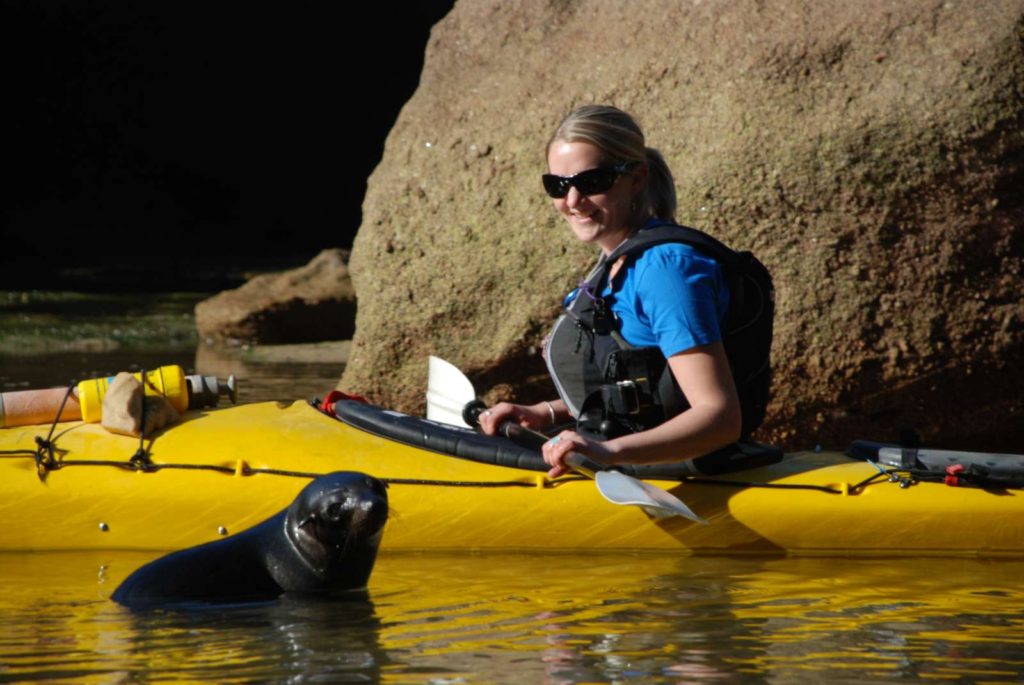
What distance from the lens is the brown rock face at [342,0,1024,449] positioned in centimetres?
503

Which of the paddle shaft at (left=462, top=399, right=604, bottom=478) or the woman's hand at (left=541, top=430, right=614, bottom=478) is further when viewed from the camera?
the paddle shaft at (left=462, top=399, right=604, bottom=478)

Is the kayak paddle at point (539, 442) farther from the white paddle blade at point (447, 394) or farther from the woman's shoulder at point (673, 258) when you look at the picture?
the woman's shoulder at point (673, 258)

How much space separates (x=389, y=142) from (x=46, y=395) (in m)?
2.05

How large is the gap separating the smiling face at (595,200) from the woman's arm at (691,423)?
43 cm

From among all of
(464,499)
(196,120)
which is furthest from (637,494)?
(196,120)

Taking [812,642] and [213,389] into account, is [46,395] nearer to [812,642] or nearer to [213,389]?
[213,389]

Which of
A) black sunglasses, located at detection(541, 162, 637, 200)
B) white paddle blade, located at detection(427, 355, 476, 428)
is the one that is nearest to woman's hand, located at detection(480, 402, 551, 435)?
white paddle blade, located at detection(427, 355, 476, 428)

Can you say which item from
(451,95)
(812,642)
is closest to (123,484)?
(812,642)

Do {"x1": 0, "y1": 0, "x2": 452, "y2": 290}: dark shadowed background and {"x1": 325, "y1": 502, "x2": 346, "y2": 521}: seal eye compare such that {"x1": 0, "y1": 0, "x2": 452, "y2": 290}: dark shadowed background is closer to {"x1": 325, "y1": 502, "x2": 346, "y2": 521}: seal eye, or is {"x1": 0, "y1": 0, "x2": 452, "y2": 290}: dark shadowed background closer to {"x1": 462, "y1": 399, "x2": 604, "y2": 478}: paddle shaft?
{"x1": 462, "y1": 399, "x2": 604, "y2": 478}: paddle shaft

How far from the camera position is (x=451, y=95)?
228 inches

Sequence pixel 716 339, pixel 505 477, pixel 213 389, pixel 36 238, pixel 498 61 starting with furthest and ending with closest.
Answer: pixel 36 238 → pixel 498 61 → pixel 213 389 → pixel 505 477 → pixel 716 339

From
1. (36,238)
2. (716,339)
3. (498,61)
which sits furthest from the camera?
(36,238)

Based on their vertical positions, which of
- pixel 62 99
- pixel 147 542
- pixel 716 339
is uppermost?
pixel 62 99

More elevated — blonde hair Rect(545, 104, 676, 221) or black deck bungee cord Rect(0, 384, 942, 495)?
blonde hair Rect(545, 104, 676, 221)
